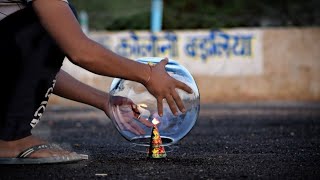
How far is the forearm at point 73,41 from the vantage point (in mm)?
4098

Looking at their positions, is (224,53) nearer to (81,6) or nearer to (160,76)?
(81,6)

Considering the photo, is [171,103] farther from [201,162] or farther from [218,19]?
[218,19]

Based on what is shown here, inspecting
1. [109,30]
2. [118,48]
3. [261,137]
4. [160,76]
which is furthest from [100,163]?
[109,30]

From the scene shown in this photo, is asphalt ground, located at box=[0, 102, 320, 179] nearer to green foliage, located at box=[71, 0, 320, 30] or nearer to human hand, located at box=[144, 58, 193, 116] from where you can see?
human hand, located at box=[144, 58, 193, 116]

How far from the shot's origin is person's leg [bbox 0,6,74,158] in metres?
4.36

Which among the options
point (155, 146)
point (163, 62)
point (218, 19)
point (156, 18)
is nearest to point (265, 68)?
point (218, 19)

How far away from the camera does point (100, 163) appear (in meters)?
4.66

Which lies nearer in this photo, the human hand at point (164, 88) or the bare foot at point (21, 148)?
the human hand at point (164, 88)

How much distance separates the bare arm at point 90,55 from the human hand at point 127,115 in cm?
55

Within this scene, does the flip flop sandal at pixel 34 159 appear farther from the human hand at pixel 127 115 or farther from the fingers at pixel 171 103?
the fingers at pixel 171 103

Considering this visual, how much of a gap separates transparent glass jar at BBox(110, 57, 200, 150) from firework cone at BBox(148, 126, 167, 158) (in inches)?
1.9

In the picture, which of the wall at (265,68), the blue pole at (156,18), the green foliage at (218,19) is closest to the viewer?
the wall at (265,68)

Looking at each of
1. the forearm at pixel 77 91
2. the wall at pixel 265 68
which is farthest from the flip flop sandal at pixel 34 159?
the wall at pixel 265 68

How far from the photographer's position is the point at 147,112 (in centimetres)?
477
